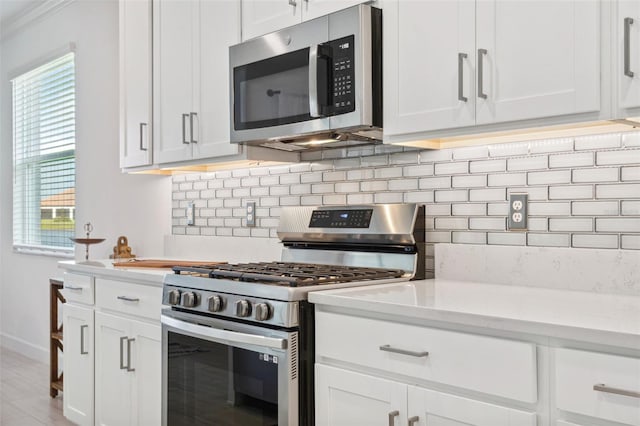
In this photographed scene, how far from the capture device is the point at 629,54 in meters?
1.60

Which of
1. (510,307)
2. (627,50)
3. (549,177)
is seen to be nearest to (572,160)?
(549,177)

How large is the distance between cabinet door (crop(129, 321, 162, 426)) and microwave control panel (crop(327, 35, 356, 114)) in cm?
119

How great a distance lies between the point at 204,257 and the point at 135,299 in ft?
2.59

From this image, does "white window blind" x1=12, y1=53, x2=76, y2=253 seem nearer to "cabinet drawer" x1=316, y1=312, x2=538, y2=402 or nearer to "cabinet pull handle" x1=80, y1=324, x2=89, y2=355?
"cabinet pull handle" x1=80, y1=324, x2=89, y2=355

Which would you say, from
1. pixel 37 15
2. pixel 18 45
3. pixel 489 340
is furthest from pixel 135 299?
pixel 18 45

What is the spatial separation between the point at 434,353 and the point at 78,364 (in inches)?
87.9

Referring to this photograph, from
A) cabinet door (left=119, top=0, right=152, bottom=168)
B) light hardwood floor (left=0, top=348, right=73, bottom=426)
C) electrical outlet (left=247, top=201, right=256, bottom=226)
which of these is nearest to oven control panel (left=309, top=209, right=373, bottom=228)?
electrical outlet (left=247, top=201, right=256, bottom=226)

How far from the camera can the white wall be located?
3.97 meters

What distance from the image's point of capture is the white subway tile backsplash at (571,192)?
6.52ft

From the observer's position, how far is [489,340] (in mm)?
1479

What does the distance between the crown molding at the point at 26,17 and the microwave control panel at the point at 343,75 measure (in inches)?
125

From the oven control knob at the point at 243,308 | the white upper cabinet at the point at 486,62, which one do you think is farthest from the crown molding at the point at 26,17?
the oven control knob at the point at 243,308

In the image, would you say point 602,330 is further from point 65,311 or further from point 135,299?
point 65,311

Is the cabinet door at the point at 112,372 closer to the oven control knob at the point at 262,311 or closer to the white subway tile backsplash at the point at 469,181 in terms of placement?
the oven control knob at the point at 262,311
